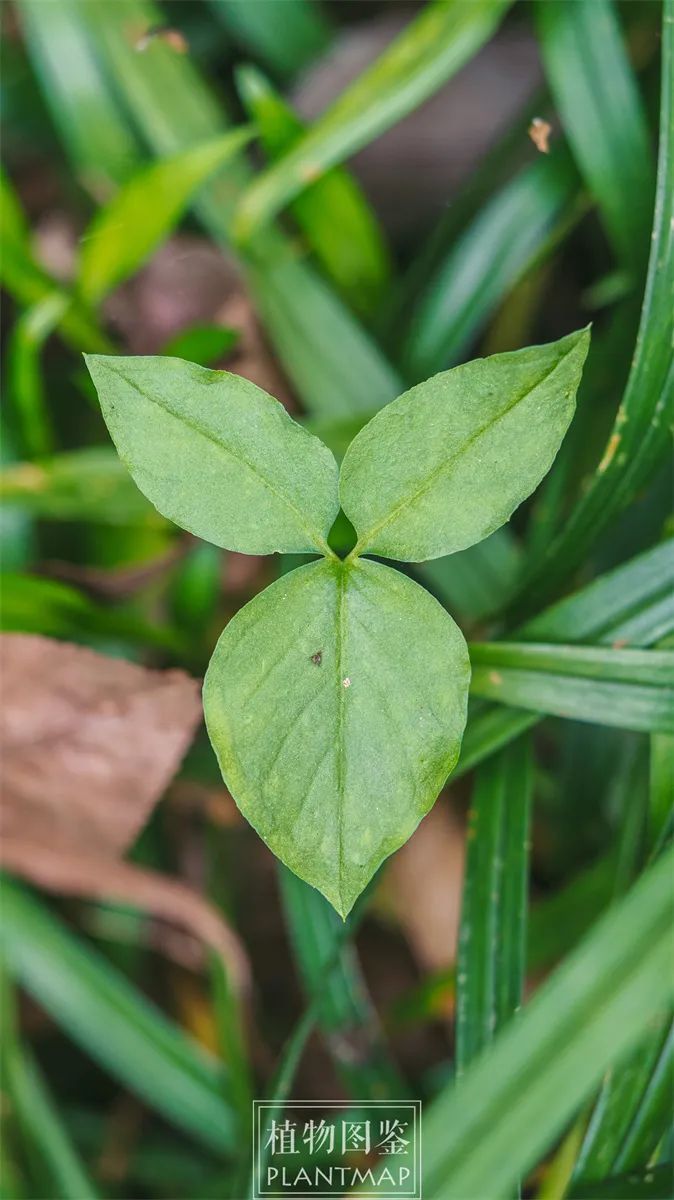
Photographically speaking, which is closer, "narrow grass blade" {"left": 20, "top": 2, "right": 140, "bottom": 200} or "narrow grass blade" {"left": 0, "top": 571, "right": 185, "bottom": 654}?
→ "narrow grass blade" {"left": 0, "top": 571, "right": 185, "bottom": 654}

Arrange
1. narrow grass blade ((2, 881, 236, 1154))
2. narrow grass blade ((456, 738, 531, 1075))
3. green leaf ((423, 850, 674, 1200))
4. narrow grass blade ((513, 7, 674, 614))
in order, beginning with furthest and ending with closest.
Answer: narrow grass blade ((2, 881, 236, 1154)) < narrow grass blade ((456, 738, 531, 1075)) < narrow grass blade ((513, 7, 674, 614)) < green leaf ((423, 850, 674, 1200))

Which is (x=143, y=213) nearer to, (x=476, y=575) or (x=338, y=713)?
(x=476, y=575)

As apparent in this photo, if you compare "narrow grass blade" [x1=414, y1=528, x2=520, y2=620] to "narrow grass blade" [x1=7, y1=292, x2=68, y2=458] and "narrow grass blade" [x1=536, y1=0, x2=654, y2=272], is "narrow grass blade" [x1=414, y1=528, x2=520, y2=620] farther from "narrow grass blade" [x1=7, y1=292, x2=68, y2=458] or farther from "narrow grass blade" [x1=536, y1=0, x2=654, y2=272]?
"narrow grass blade" [x1=7, y1=292, x2=68, y2=458]

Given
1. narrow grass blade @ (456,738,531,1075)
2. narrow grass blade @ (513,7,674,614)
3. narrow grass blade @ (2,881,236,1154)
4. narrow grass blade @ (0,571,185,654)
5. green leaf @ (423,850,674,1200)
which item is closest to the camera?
green leaf @ (423,850,674,1200)

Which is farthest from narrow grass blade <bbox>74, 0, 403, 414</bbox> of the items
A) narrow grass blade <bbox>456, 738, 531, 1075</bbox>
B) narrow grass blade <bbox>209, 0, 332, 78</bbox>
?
narrow grass blade <bbox>456, 738, 531, 1075</bbox>

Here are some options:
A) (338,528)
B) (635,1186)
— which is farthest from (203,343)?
(635,1186)

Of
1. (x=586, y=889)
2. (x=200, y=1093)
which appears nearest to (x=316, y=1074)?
(x=200, y=1093)

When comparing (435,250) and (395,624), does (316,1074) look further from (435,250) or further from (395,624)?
(435,250)
